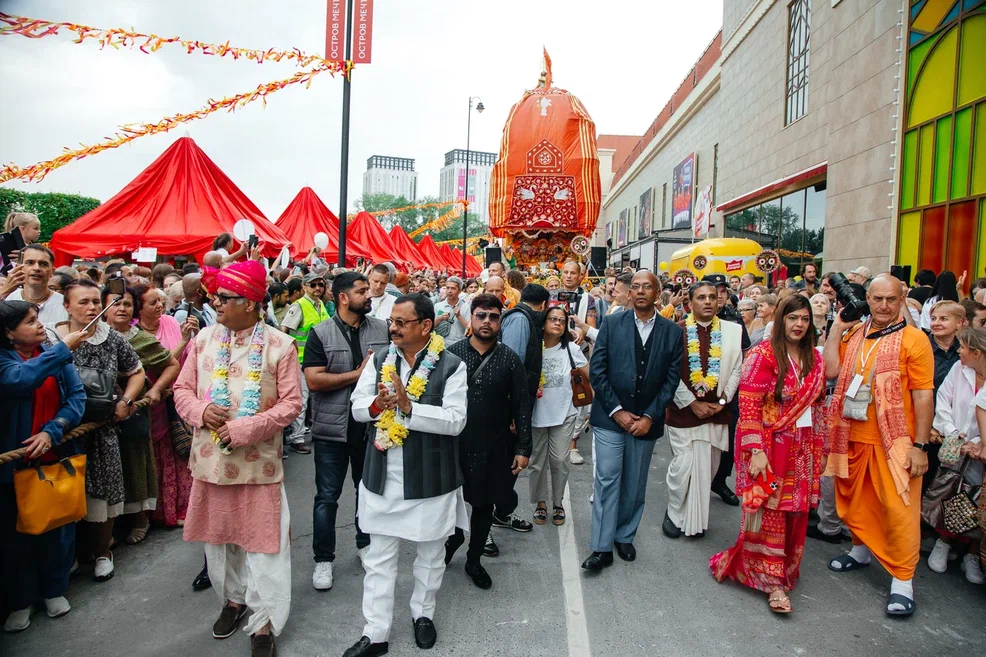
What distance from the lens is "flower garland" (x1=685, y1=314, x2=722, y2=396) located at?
529 centimetres

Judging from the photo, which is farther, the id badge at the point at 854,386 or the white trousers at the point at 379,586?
the id badge at the point at 854,386

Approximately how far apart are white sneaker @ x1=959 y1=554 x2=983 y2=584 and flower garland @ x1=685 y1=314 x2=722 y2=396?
209 cm

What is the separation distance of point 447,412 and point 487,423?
0.83 metres

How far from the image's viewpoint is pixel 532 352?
5133 millimetres

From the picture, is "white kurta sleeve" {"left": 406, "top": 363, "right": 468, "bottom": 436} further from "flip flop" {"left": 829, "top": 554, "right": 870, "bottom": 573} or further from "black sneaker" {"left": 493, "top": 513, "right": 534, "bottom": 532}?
"flip flop" {"left": 829, "top": 554, "right": 870, "bottom": 573}

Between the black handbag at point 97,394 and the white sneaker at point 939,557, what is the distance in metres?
5.93

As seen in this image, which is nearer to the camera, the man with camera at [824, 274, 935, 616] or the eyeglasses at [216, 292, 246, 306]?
the eyeglasses at [216, 292, 246, 306]

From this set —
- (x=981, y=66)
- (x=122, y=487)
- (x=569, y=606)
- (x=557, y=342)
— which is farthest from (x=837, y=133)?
(x=122, y=487)

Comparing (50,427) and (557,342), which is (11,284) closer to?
(50,427)

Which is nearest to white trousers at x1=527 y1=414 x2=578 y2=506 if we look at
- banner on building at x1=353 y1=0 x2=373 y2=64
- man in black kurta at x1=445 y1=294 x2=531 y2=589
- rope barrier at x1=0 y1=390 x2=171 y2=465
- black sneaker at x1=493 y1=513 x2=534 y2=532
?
black sneaker at x1=493 y1=513 x2=534 y2=532

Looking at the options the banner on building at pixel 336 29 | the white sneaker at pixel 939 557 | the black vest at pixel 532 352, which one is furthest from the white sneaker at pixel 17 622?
the banner on building at pixel 336 29

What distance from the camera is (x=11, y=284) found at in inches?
166

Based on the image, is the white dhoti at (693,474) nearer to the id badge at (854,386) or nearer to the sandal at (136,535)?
the id badge at (854,386)

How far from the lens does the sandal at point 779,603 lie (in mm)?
3965
